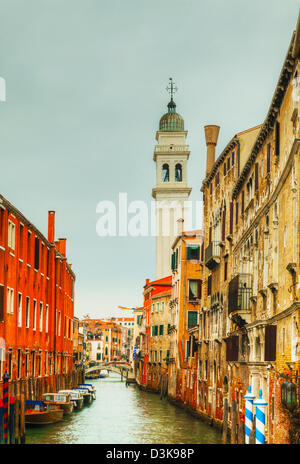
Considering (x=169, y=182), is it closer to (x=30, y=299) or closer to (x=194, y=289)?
(x=194, y=289)

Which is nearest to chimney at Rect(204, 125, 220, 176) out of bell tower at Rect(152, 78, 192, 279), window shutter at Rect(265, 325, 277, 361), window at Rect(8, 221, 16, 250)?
window at Rect(8, 221, 16, 250)

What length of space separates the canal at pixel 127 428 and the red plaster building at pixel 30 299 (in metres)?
2.89

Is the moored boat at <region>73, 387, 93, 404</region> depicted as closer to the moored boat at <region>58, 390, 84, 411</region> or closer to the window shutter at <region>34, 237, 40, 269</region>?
the moored boat at <region>58, 390, 84, 411</region>

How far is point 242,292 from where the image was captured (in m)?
24.2

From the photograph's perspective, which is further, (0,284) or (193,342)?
(193,342)

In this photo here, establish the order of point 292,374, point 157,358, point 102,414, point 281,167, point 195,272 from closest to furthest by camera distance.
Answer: point 292,374
point 281,167
point 102,414
point 195,272
point 157,358

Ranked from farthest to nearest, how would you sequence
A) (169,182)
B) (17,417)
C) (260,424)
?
(169,182)
(17,417)
(260,424)

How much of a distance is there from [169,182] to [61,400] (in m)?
46.8

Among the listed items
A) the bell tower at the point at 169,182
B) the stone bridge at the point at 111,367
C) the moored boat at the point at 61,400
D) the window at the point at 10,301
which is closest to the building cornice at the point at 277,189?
the window at the point at 10,301

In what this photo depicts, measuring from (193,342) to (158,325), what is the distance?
23.5m

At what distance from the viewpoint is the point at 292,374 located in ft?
55.7

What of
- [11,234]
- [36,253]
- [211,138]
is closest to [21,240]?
[11,234]
